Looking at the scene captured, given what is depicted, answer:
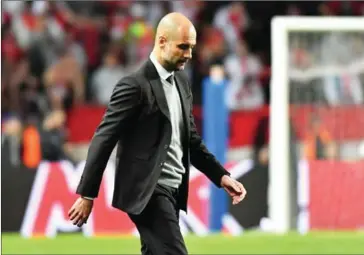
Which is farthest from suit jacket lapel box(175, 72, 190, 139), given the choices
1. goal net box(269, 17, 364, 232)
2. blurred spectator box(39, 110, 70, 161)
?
blurred spectator box(39, 110, 70, 161)

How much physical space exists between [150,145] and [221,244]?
5499mm

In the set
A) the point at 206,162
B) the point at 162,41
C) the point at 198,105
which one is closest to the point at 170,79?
the point at 162,41

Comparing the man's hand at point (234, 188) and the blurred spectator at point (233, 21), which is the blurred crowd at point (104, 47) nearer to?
the blurred spectator at point (233, 21)

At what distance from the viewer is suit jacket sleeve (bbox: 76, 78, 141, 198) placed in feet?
19.7

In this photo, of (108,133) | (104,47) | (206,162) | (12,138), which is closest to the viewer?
(108,133)

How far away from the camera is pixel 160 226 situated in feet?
19.9

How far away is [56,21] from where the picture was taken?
1750 cm

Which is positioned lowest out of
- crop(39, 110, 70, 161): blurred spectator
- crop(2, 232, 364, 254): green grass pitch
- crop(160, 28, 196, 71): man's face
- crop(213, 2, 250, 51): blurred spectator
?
crop(2, 232, 364, 254): green grass pitch

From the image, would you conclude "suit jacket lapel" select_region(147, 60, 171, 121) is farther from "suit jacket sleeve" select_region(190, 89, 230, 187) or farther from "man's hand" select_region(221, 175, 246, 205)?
"man's hand" select_region(221, 175, 246, 205)

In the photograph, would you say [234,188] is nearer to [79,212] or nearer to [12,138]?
[79,212]

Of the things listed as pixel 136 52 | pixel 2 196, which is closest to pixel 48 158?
pixel 2 196

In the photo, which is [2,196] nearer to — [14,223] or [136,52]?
[14,223]

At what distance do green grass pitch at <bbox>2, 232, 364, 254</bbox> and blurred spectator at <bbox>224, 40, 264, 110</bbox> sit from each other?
4.33 m

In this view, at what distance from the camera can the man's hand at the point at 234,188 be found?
6.54 m
